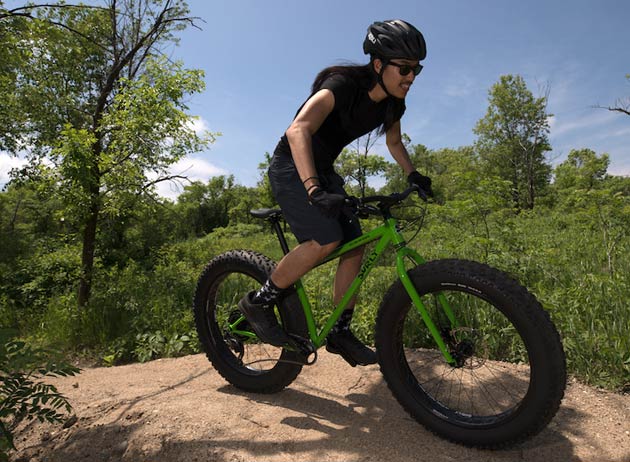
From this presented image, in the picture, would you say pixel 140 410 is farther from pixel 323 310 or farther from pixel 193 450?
pixel 323 310

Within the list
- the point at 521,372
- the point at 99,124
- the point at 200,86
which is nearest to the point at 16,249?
the point at 99,124

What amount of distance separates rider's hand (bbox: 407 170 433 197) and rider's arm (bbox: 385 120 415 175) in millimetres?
205

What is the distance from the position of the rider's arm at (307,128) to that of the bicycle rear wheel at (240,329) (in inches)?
35.3

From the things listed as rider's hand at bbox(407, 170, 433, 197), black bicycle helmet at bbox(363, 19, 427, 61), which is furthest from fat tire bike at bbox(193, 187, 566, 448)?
black bicycle helmet at bbox(363, 19, 427, 61)

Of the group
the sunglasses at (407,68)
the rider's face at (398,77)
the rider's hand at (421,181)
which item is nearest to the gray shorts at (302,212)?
the rider's hand at (421,181)

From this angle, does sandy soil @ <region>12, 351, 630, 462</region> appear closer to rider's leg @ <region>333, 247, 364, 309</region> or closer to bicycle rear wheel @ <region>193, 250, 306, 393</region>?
bicycle rear wheel @ <region>193, 250, 306, 393</region>

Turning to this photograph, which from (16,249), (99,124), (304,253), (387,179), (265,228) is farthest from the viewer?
(387,179)

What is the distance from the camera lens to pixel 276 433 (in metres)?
2.29

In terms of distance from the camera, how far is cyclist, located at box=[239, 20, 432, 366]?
233 centimetres

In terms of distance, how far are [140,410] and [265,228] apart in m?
33.5

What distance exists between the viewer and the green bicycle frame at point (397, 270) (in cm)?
218

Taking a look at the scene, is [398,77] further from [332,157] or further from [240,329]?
[240,329]

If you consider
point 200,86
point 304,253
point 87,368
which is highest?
point 200,86

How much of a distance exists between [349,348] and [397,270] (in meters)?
0.73
